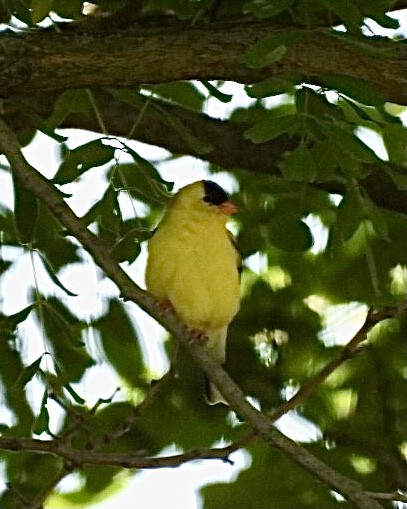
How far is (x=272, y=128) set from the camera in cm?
248

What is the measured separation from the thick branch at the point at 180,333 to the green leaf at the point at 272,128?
0.40 metres

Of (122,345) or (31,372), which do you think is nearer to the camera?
(31,372)

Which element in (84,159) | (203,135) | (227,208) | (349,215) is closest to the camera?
(84,159)

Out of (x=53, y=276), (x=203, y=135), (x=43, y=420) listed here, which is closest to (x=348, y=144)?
(x=53, y=276)

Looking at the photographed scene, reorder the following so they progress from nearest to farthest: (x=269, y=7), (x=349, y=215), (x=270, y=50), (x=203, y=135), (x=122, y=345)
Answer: (x=270, y=50) → (x=269, y=7) → (x=349, y=215) → (x=122, y=345) → (x=203, y=135)

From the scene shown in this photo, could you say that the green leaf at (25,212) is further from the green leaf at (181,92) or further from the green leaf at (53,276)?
the green leaf at (181,92)

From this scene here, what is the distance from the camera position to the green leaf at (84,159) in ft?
8.67

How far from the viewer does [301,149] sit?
8.25 ft

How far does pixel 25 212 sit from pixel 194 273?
2.14 feet

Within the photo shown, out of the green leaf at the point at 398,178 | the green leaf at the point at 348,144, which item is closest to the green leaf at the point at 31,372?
the green leaf at the point at 348,144

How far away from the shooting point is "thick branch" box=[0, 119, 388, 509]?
6.70 feet

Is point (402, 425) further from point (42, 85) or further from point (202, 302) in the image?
point (42, 85)

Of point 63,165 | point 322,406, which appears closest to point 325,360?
point 322,406

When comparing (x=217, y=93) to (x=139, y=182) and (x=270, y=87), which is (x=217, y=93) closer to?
(x=139, y=182)
